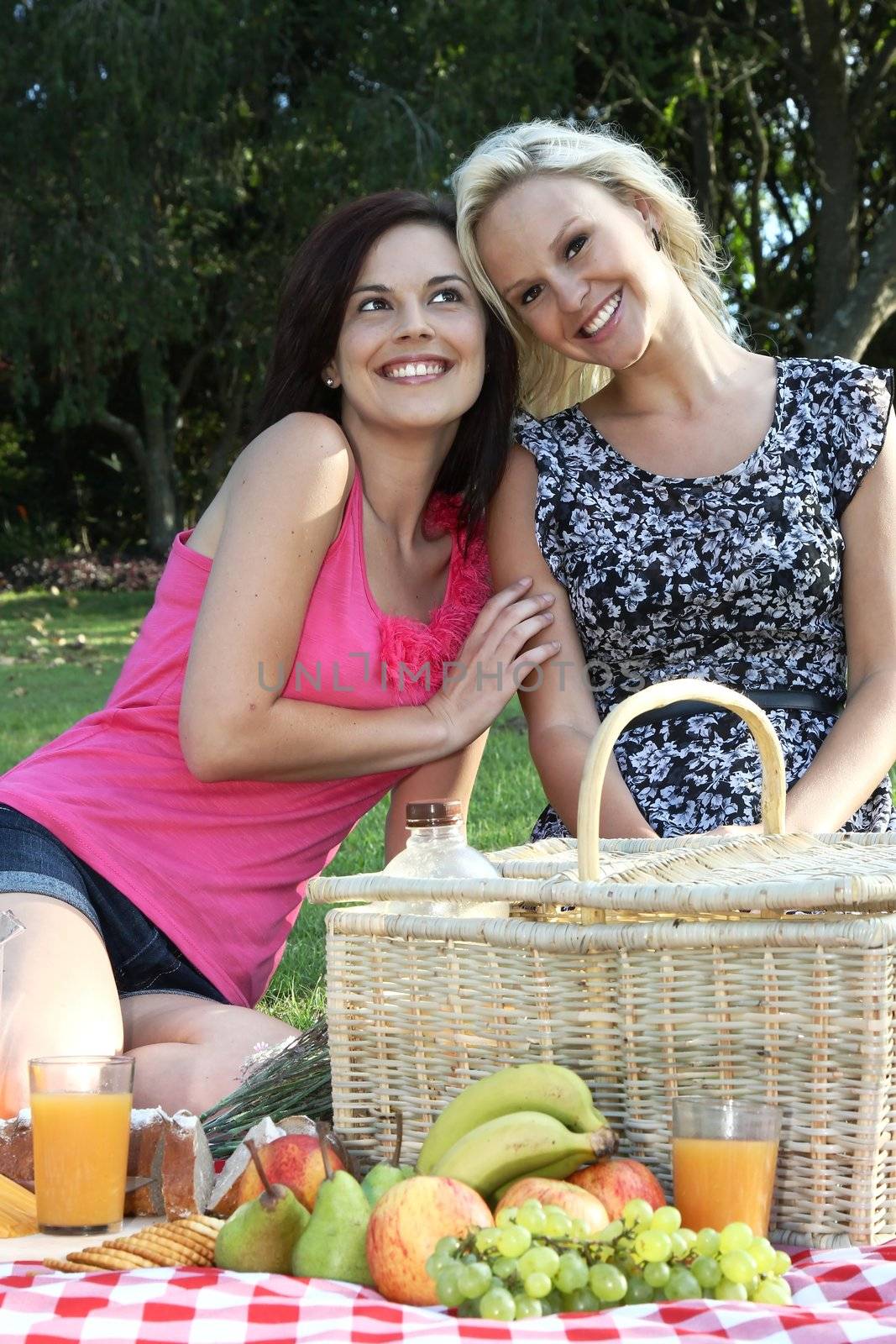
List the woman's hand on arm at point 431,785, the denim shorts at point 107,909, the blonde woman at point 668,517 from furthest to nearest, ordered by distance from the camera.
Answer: the woman's hand on arm at point 431,785, the blonde woman at point 668,517, the denim shorts at point 107,909

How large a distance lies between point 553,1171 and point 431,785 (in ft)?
4.72

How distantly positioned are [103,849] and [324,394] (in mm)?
1050

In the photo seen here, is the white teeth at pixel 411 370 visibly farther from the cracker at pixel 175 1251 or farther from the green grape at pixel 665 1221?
the green grape at pixel 665 1221

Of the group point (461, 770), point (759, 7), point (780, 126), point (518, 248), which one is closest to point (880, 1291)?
point (461, 770)

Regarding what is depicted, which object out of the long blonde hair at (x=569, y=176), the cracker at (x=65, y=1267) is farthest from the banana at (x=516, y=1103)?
the long blonde hair at (x=569, y=176)

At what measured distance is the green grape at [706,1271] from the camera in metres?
1.71

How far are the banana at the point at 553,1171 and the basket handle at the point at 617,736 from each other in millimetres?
354

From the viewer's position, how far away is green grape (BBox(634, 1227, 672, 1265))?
1.68m

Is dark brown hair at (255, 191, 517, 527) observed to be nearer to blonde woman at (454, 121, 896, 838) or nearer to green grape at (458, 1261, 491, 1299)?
blonde woman at (454, 121, 896, 838)

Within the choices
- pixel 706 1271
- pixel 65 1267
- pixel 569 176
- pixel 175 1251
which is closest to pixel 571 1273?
pixel 706 1271

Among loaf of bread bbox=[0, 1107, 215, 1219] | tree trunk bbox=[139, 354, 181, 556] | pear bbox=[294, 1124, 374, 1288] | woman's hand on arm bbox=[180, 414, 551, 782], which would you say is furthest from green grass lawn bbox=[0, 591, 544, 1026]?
tree trunk bbox=[139, 354, 181, 556]

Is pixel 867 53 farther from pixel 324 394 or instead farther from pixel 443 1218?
pixel 443 1218

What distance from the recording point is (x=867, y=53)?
15.8 m

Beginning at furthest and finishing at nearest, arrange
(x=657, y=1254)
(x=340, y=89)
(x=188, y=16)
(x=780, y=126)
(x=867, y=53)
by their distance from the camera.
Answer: (x=780, y=126), (x=867, y=53), (x=340, y=89), (x=188, y=16), (x=657, y=1254)
